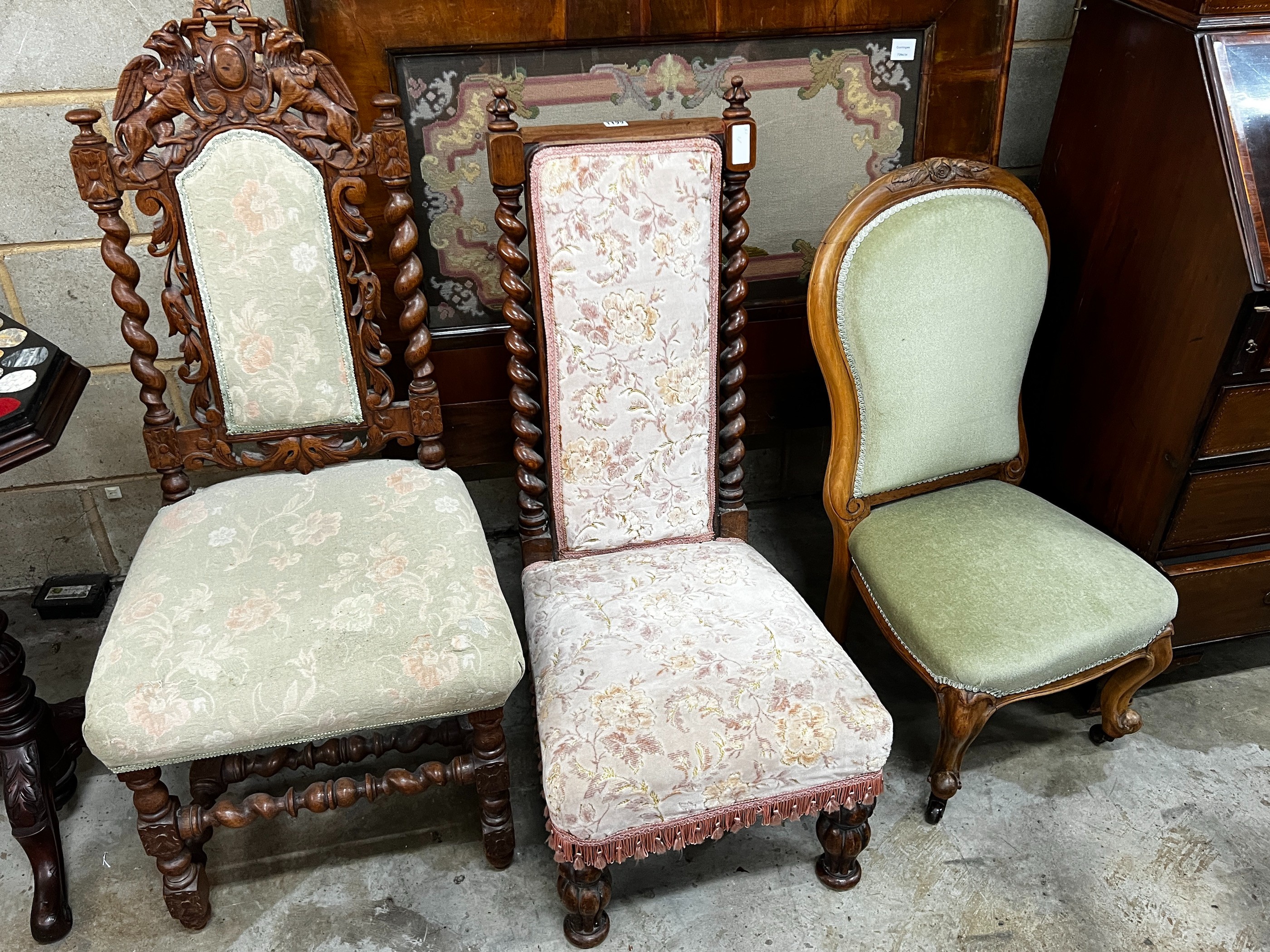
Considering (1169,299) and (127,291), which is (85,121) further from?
(1169,299)

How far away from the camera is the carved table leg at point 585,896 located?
1.36 m

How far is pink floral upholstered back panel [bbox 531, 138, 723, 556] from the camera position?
1.42 m

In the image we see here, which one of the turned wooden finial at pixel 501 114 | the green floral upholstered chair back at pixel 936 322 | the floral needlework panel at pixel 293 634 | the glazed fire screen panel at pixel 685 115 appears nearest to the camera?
the floral needlework panel at pixel 293 634

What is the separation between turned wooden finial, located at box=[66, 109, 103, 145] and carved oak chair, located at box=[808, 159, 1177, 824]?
114 cm

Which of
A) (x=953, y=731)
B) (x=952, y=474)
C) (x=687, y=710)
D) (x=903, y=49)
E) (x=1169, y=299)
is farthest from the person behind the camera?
(x=903, y=49)

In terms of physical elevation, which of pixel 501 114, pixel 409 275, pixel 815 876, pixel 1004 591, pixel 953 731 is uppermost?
pixel 501 114

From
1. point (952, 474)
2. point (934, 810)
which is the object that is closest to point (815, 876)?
→ point (934, 810)

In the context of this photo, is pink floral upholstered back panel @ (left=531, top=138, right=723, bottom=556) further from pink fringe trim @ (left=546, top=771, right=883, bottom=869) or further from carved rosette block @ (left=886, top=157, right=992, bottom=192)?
pink fringe trim @ (left=546, top=771, right=883, bottom=869)

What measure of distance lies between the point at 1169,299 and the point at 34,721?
6.83 ft

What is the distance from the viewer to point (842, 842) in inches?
58.1

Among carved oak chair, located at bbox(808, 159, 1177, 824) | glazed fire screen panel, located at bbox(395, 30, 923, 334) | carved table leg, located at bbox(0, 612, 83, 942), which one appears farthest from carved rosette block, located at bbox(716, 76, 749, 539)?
carved table leg, located at bbox(0, 612, 83, 942)

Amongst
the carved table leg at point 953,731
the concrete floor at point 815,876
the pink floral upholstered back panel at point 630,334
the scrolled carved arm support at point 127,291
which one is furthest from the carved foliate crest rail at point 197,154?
the carved table leg at point 953,731

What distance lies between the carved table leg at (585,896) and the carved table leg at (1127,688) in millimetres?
1000

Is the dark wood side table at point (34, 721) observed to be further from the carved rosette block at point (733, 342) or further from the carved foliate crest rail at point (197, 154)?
the carved rosette block at point (733, 342)
